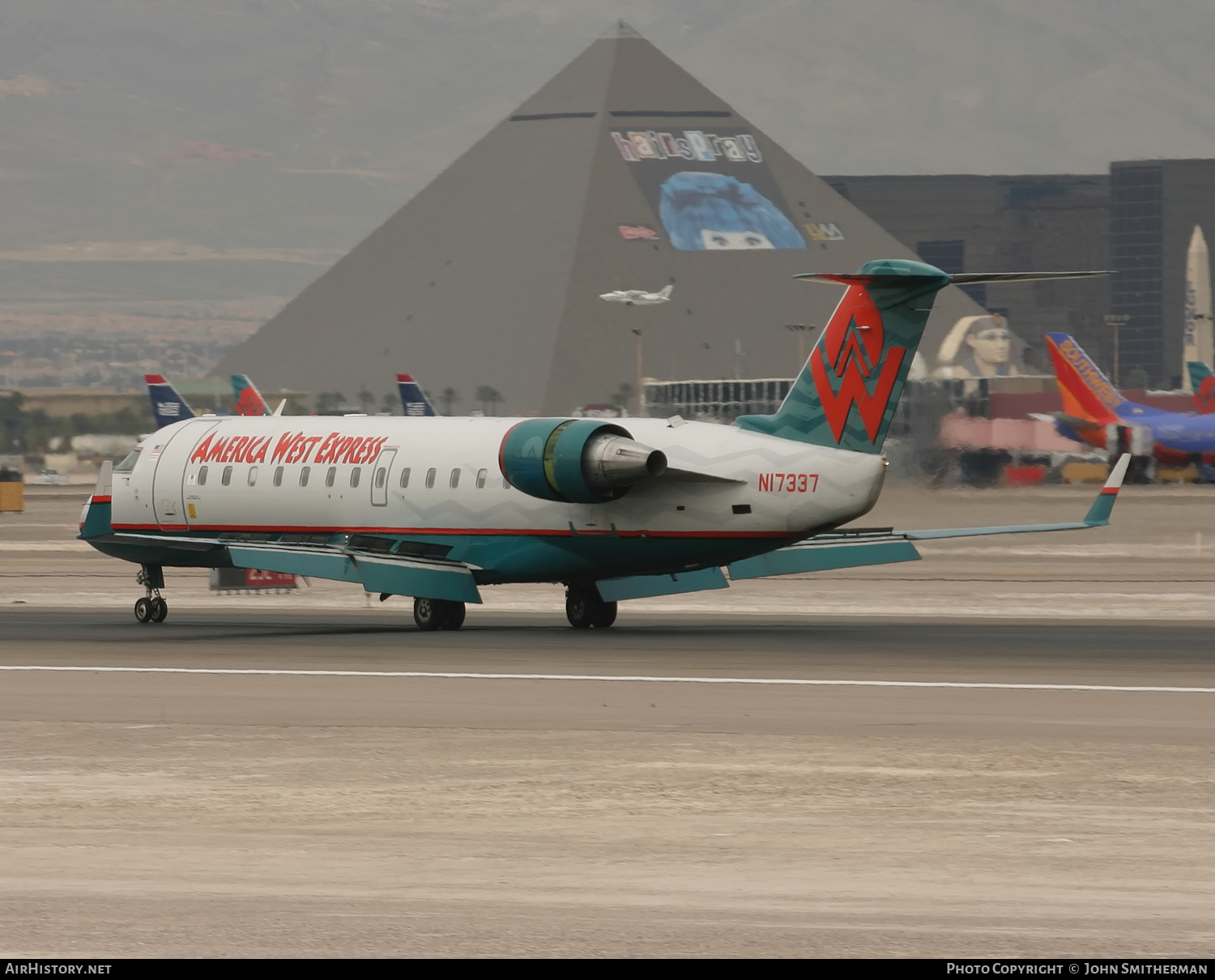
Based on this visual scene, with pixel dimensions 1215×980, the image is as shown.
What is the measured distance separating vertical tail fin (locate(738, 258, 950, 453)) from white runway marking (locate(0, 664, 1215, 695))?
7157mm

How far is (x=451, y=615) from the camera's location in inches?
1352

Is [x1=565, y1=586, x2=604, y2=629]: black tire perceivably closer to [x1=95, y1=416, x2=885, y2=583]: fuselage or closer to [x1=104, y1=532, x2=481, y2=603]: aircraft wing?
[x1=95, y1=416, x2=885, y2=583]: fuselage

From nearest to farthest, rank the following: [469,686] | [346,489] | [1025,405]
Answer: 1. [469,686]
2. [346,489]
3. [1025,405]

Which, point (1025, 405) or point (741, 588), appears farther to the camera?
point (1025, 405)

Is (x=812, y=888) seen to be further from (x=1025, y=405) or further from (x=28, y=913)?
(x=1025, y=405)

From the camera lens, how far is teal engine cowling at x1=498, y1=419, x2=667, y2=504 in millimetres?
31844

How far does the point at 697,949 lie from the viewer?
11539 mm

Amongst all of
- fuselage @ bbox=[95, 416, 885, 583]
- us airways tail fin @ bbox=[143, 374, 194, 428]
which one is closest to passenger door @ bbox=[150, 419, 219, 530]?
fuselage @ bbox=[95, 416, 885, 583]

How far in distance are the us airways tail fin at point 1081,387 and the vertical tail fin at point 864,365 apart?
84209 mm

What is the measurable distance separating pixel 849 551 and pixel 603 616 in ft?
14.2

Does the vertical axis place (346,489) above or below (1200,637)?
above
